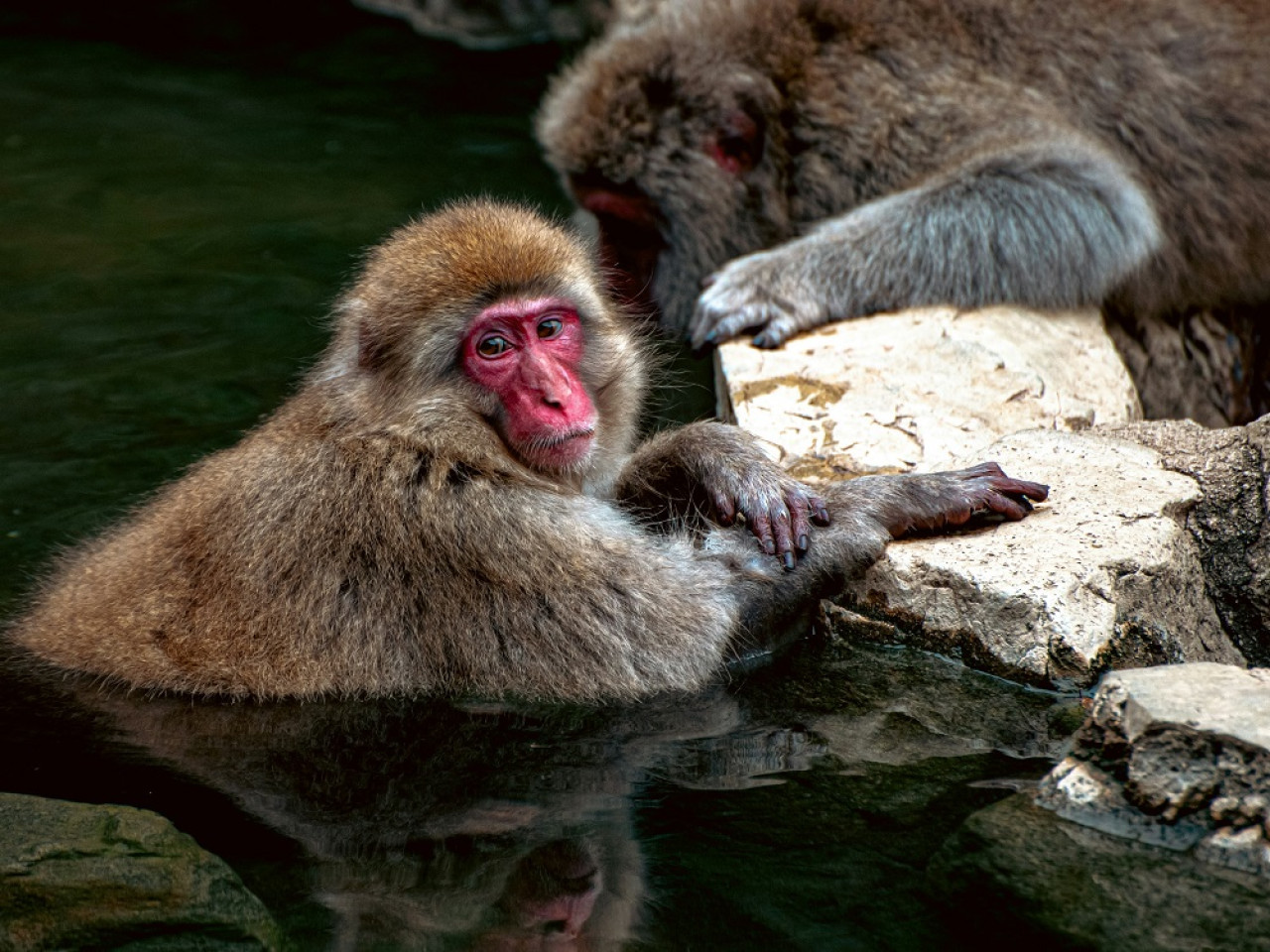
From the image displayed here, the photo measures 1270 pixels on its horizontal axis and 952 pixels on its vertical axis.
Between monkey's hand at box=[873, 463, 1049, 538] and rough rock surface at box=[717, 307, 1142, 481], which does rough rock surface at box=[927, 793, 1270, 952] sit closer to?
monkey's hand at box=[873, 463, 1049, 538]

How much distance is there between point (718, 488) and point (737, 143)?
2725mm

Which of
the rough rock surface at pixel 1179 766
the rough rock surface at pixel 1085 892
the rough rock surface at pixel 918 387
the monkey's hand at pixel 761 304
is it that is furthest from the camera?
the monkey's hand at pixel 761 304

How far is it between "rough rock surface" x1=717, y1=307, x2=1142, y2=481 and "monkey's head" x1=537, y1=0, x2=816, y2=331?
955mm

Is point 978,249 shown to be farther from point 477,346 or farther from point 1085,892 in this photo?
point 1085,892

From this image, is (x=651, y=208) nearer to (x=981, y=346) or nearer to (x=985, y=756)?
(x=981, y=346)

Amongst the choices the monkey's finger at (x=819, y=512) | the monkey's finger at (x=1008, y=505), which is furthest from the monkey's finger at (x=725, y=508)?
the monkey's finger at (x=1008, y=505)

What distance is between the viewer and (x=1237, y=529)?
4500mm

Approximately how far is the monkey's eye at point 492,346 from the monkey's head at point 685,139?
253cm

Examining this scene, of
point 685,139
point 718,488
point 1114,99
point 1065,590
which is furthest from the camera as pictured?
point 685,139

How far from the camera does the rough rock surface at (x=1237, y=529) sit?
4.41m

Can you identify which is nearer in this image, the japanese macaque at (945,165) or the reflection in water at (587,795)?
the reflection in water at (587,795)

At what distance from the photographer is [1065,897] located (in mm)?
3223

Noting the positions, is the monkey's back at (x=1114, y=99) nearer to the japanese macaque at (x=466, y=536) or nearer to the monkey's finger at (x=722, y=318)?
the monkey's finger at (x=722, y=318)

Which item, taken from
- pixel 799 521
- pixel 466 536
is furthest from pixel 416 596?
pixel 799 521
